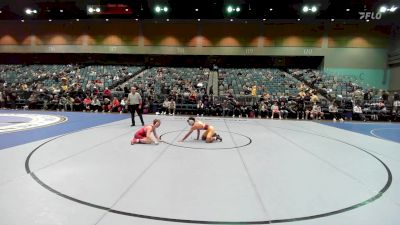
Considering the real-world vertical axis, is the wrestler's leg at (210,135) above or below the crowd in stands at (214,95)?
below

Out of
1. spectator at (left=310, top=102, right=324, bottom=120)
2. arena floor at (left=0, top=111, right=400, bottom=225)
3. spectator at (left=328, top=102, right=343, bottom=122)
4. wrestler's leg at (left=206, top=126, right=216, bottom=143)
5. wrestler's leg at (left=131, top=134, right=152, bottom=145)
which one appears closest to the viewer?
arena floor at (left=0, top=111, right=400, bottom=225)

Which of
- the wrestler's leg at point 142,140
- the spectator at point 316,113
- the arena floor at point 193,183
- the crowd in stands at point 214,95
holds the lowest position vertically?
the arena floor at point 193,183

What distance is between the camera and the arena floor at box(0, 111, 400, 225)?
3.12m

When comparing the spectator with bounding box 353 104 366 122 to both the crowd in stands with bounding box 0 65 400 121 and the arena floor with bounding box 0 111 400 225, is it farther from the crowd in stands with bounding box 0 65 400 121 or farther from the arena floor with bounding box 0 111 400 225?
the arena floor with bounding box 0 111 400 225

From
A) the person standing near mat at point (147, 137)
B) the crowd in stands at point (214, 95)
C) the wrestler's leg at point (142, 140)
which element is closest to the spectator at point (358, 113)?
the crowd in stands at point (214, 95)

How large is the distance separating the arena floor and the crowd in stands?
9.49 meters

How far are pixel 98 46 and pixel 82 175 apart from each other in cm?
2478

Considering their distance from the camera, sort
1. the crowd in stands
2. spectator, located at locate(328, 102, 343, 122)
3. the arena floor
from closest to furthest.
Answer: the arena floor, spectator, located at locate(328, 102, 343, 122), the crowd in stands

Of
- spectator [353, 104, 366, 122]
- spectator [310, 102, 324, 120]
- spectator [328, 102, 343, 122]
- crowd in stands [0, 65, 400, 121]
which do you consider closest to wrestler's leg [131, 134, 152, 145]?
crowd in stands [0, 65, 400, 121]

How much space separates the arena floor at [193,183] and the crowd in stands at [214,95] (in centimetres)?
949

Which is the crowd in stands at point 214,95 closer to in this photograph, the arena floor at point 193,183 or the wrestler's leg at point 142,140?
the wrestler's leg at point 142,140

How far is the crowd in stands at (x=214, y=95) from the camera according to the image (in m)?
16.5

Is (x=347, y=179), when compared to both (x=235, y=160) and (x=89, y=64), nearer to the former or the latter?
(x=235, y=160)

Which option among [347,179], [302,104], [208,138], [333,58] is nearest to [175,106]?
[302,104]
